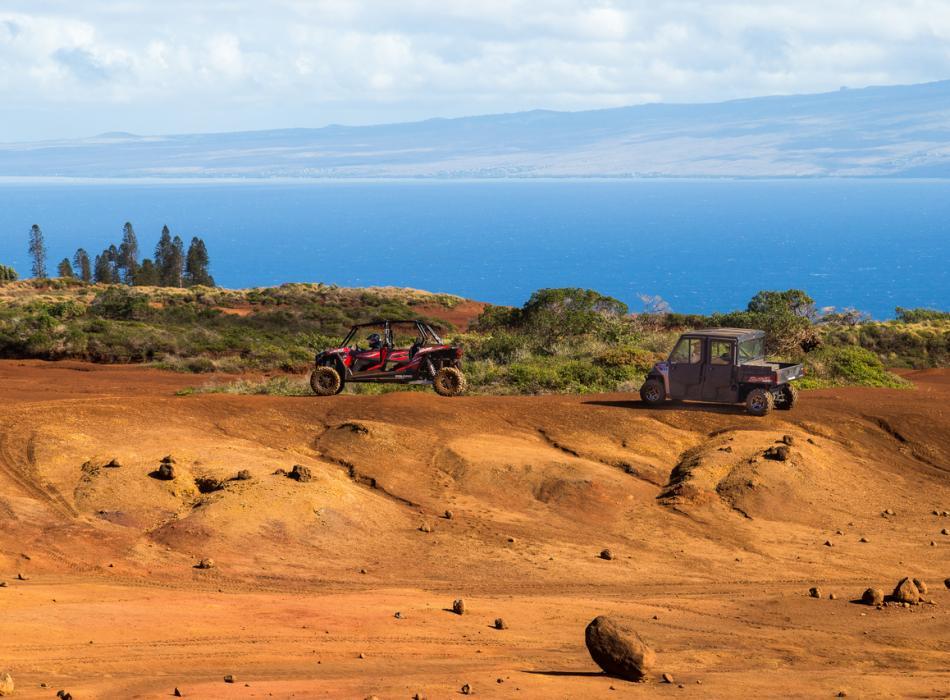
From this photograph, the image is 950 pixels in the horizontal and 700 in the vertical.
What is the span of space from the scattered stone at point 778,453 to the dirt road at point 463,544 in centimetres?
13

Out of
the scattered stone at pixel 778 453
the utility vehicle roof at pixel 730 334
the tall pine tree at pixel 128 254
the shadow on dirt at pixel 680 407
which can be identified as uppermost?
the tall pine tree at pixel 128 254

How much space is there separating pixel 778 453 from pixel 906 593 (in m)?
5.73

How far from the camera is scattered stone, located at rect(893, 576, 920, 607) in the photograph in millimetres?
14148

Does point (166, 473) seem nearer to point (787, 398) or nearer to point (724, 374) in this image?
point (724, 374)

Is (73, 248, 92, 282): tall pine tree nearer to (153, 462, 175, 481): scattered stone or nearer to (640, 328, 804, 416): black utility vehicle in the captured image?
(640, 328, 804, 416): black utility vehicle

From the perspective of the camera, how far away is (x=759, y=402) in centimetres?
2241

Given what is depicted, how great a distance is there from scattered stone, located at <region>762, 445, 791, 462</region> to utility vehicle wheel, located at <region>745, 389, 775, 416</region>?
2378 mm

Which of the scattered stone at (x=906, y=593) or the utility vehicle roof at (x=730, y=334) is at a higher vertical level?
the utility vehicle roof at (x=730, y=334)

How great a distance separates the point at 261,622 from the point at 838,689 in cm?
608

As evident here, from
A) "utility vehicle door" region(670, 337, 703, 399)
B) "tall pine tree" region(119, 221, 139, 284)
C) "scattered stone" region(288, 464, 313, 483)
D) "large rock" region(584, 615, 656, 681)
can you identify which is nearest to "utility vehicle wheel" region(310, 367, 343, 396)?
"utility vehicle door" region(670, 337, 703, 399)

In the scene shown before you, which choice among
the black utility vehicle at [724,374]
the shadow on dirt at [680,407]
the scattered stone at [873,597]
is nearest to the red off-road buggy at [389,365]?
the shadow on dirt at [680,407]

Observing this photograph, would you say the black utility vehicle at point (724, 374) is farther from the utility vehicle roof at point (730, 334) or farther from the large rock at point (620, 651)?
the large rock at point (620, 651)

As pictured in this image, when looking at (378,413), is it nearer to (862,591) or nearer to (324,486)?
(324,486)

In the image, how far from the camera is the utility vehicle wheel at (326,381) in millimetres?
25234
